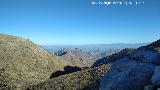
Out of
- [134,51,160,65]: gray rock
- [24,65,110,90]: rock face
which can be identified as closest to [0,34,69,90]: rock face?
[24,65,110,90]: rock face

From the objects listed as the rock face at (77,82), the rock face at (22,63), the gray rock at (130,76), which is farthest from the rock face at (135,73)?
the rock face at (22,63)

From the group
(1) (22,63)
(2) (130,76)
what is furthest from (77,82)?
(2) (130,76)

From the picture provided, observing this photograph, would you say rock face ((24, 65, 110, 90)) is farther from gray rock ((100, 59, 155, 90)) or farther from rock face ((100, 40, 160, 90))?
gray rock ((100, 59, 155, 90))

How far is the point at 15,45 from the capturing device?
109875 millimetres

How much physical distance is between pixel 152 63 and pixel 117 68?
2.74 meters

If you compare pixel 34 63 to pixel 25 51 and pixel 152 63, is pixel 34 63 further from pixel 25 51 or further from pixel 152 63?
pixel 152 63

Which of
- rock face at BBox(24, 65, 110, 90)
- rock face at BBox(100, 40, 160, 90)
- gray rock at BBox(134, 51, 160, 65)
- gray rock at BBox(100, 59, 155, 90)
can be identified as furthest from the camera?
rock face at BBox(24, 65, 110, 90)

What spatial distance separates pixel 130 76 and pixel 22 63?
8314cm

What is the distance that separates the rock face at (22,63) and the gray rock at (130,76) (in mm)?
61646

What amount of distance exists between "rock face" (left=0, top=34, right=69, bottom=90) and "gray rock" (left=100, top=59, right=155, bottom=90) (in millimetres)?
61646

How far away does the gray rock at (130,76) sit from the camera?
778 inches

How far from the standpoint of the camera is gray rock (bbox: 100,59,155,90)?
64.8 ft

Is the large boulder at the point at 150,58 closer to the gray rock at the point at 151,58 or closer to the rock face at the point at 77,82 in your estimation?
the gray rock at the point at 151,58

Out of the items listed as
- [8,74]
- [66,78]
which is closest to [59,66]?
[8,74]
